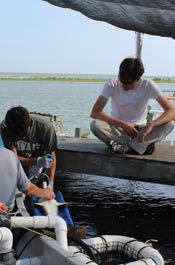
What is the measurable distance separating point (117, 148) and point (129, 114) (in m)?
0.48

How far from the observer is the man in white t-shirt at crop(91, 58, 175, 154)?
21.1ft

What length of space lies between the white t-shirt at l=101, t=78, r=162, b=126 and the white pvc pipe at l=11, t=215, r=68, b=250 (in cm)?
265

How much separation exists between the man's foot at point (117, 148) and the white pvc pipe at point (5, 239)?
3.03m

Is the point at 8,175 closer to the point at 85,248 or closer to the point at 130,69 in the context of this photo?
the point at 85,248

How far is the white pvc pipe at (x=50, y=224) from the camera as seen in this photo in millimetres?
4180

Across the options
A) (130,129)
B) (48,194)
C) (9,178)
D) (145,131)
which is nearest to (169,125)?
(145,131)

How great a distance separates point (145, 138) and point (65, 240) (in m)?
2.61

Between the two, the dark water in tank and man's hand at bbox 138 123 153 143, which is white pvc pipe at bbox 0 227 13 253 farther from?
man's hand at bbox 138 123 153 143

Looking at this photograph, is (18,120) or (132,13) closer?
(132,13)

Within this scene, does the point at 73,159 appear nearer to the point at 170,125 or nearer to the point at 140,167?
the point at 140,167

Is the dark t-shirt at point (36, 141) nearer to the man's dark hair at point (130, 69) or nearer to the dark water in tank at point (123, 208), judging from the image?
the man's dark hair at point (130, 69)

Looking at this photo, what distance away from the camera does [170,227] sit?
682 centimetres

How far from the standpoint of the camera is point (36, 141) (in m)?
5.66

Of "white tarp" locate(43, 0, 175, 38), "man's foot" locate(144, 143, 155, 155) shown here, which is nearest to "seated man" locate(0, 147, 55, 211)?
"white tarp" locate(43, 0, 175, 38)
